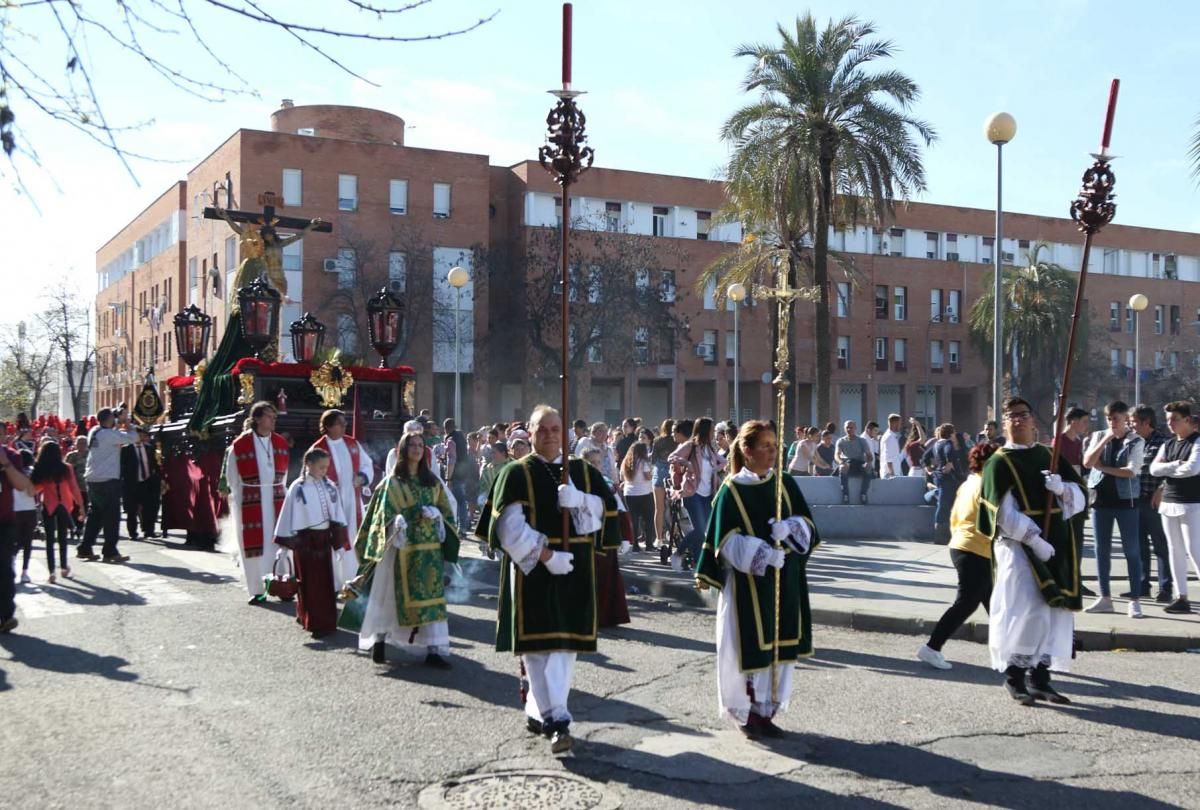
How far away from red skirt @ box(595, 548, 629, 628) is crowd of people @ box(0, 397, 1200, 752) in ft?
0.07

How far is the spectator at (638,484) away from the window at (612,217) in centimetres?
3174

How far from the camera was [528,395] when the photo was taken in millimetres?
47500

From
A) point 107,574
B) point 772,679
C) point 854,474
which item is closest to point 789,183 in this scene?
point 854,474

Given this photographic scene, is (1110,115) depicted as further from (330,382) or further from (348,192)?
(348,192)

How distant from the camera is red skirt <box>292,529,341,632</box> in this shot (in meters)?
9.57

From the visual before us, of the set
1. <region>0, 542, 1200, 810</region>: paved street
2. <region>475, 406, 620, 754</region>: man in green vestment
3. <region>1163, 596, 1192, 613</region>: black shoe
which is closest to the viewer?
<region>0, 542, 1200, 810</region>: paved street

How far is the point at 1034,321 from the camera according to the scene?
48.4 m

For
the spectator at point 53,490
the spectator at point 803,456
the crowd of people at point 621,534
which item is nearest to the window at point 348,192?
the spectator at point 803,456

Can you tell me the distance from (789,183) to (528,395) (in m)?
24.6

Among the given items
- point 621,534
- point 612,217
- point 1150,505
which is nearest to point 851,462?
point 1150,505

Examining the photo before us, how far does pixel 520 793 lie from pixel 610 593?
4.25 m

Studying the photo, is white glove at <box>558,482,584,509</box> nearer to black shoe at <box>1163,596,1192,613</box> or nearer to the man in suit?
black shoe at <box>1163,596,1192,613</box>

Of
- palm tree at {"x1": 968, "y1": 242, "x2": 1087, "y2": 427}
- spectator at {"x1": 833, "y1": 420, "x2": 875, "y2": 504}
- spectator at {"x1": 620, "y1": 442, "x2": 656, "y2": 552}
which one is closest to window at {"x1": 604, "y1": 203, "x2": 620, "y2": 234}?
palm tree at {"x1": 968, "y1": 242, "x2": 1087, "y2": 427}

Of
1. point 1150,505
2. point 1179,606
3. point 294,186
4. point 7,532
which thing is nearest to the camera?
point 7,532
